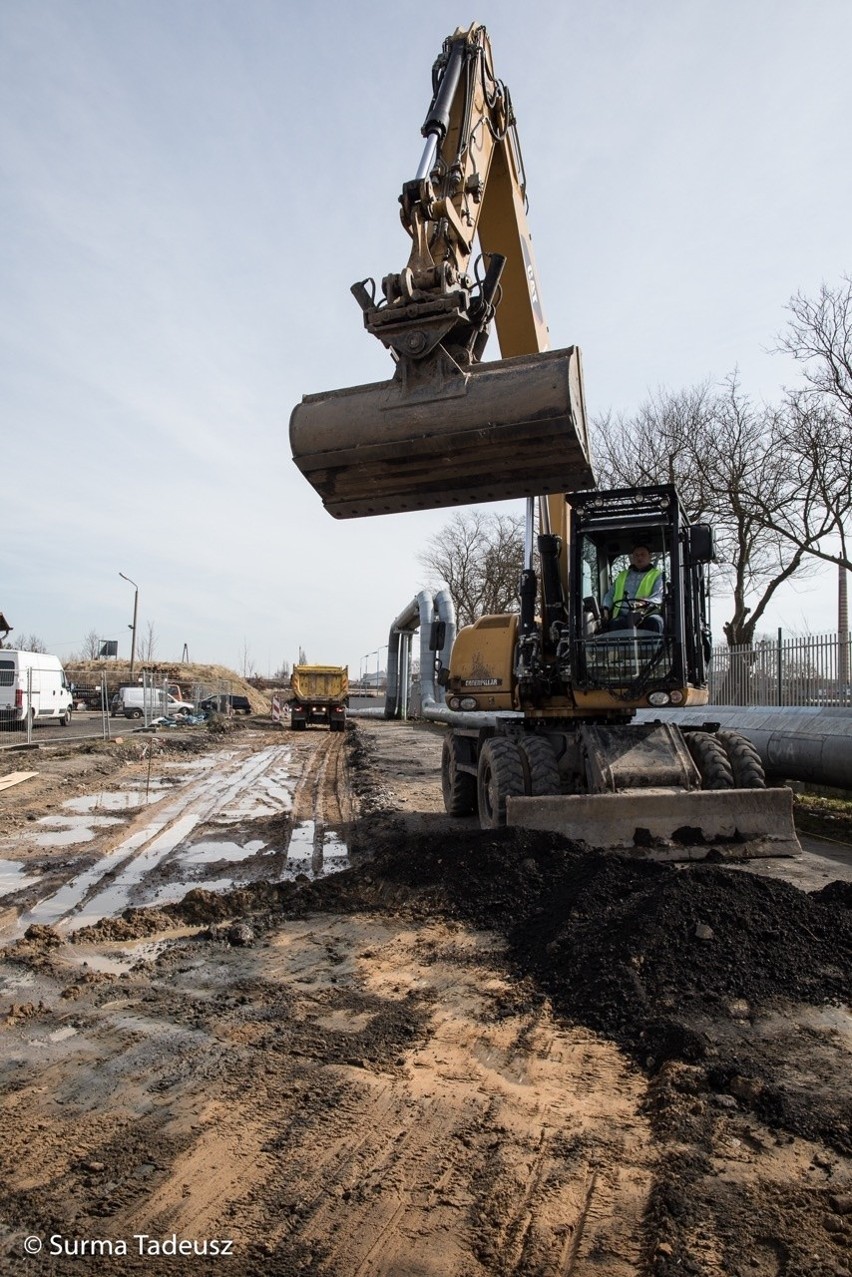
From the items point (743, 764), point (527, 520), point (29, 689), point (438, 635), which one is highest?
point (527, 520)

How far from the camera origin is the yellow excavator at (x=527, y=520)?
20.5 feet

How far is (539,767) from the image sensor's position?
26.7 feet

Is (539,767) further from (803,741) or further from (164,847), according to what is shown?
(803,741)

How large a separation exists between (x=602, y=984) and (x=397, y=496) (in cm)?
383

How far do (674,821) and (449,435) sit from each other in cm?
372

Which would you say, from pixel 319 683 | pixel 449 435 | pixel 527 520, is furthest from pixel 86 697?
pixel 449 435

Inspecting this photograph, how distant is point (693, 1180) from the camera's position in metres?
2.86

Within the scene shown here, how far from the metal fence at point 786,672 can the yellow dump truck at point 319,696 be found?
18.7m

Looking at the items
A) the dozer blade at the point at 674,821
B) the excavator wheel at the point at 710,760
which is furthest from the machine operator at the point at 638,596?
the dozer blade at the point at 674,821

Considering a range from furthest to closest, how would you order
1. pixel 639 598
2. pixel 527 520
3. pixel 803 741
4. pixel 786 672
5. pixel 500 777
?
pixel 786 672 < pixel 803 741 < pixel 527 520 < pixel 639 598 < pixel 500 777

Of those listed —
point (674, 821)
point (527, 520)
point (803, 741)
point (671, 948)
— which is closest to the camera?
point (671, 948)

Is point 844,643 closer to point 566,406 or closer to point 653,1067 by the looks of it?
point 566,406

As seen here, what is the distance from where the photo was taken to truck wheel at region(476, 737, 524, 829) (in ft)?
26.5

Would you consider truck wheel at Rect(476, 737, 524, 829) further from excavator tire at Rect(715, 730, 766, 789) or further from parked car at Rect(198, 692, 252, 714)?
parked car at Rect(198, 692, 252, 714)
